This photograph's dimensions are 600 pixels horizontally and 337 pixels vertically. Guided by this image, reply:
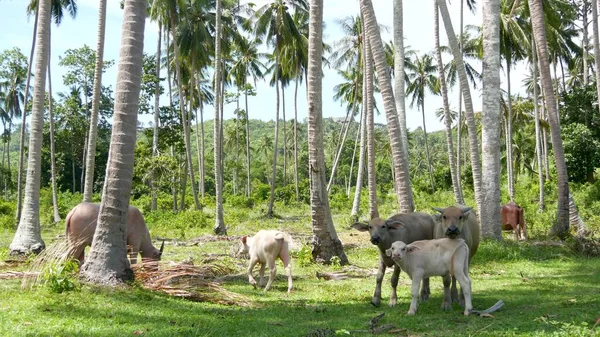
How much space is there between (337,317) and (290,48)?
29.4 meters

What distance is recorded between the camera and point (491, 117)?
582 inches

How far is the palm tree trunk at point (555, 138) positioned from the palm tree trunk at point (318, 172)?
7177 mm

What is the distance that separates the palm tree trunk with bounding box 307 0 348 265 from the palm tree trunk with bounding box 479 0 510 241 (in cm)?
447

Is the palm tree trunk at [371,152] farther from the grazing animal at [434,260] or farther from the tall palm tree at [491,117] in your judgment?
the grazing animal at [434,260]

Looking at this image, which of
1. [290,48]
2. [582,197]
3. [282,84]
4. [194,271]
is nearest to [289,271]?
[194,271]

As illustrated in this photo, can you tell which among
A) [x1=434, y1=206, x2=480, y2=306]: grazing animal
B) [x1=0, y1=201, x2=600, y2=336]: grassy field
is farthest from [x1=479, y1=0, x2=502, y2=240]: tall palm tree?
[x1=434, y1=206, x2=480, y2=306]: grazing animal

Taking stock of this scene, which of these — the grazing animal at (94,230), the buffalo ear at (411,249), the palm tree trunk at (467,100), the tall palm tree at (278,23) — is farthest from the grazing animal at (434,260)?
the tall palm tree at (278,23)

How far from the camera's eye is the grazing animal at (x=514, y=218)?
17.6 m

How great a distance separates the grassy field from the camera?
6.29m

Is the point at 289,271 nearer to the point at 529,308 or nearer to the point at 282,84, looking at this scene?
Answer: the point at 529,308

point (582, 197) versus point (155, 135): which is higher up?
point (155, 135)

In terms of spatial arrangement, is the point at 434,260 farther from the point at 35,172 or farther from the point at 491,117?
the point at 35,172

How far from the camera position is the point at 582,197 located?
84.9 feet

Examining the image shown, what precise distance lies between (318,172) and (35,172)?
6.93 meters
